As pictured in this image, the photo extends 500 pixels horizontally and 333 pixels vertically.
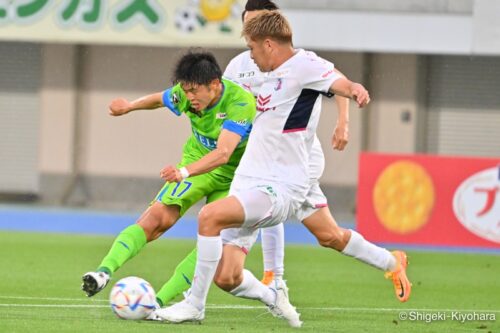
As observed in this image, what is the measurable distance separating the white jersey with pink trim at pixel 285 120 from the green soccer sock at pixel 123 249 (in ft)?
3.27

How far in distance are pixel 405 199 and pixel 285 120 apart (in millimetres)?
8882

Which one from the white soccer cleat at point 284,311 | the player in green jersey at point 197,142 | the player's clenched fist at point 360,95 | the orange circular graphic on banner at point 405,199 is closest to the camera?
the player's clenched fist at point 360,95

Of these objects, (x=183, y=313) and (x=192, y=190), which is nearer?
(x=183, y=313)

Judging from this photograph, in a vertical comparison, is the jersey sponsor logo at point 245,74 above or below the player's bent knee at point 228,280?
above

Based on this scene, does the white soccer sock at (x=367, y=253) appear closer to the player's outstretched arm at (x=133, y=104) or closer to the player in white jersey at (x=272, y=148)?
the player in white jersey at (x=272, y=148)

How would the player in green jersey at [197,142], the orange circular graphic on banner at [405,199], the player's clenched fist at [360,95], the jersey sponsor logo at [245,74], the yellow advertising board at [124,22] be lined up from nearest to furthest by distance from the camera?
the player's clenched fist at [360,95]
the player in green jersey at [197,142]
the jersey sponsor logo at [245,74]
the orange circular graphic on banner at [405,199]
the yellow advertising board at [124,22]

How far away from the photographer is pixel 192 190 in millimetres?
8641

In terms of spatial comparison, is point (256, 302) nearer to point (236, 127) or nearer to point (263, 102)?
point (236, 127)

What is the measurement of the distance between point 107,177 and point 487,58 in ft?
25.4

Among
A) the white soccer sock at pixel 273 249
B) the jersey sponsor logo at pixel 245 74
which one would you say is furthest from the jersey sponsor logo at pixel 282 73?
the white soccer sock at pixel 273 249

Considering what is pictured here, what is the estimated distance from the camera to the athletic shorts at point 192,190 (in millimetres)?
8594

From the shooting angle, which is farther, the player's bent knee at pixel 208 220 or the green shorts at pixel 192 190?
the green shorts at pixel 192 190

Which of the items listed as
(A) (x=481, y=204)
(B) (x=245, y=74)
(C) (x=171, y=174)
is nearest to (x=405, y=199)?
(A) (x=481, y=204)

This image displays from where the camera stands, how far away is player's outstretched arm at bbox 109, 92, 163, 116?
8.59m
